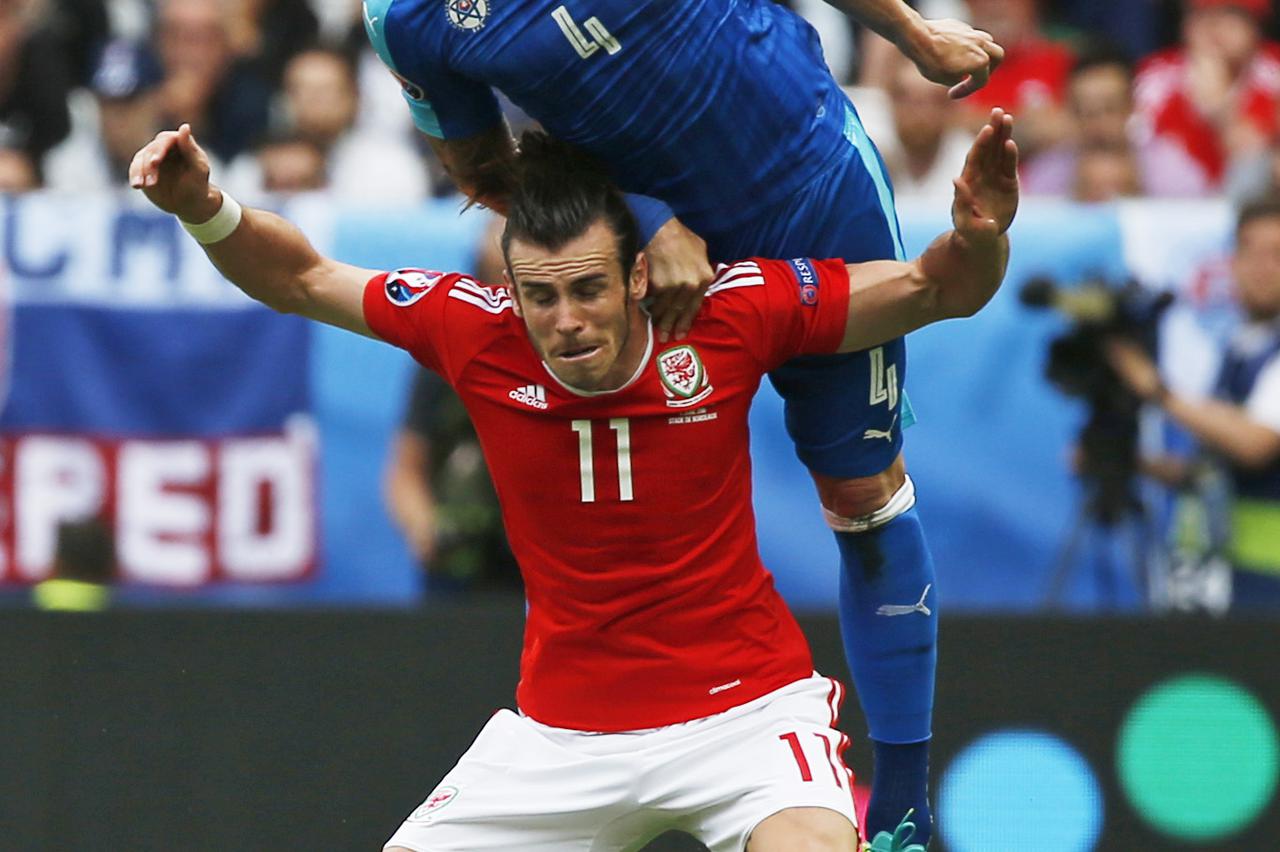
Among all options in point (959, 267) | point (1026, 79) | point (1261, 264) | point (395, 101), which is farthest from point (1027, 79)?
point (959, 267)

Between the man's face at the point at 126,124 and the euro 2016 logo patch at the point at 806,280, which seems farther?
the man's face at the point at 126,124

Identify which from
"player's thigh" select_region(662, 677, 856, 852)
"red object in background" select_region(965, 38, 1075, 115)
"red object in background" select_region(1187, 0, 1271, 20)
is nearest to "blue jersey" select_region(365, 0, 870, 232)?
"player's thigh" select_region(662, 677, 856, 852)

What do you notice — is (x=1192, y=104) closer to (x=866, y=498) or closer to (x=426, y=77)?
(x=866, y=498)

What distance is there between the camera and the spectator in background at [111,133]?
8258 millimetres

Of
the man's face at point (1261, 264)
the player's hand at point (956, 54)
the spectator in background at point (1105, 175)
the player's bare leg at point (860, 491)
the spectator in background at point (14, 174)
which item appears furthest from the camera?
the spectator in background at point (14, 174)

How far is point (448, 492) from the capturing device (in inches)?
258

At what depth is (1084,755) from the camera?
5.69 meters

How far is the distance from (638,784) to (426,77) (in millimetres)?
1453

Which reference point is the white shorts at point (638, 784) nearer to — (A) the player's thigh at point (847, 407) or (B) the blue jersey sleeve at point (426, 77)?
(A) the player's thigh at point (847, 407)

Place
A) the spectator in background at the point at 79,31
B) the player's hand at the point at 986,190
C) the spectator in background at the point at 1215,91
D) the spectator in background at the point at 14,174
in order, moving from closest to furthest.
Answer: the player's hand at the point at 986,190
the spectator in background at the point at 14,174
the spectator in background at the point at 1215,91
the spectator in background at the point at 79,31

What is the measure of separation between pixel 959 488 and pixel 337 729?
2.26 meters

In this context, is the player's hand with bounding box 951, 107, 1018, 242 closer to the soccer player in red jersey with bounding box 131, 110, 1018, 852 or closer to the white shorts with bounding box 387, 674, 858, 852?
A: the soccer player in red jersey with bounding box 131, 110, 1018, 852

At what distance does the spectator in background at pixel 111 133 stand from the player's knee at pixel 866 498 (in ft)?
15.3

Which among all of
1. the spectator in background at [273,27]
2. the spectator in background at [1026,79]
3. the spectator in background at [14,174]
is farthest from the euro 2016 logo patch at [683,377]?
the spectator in background at [273,27]
